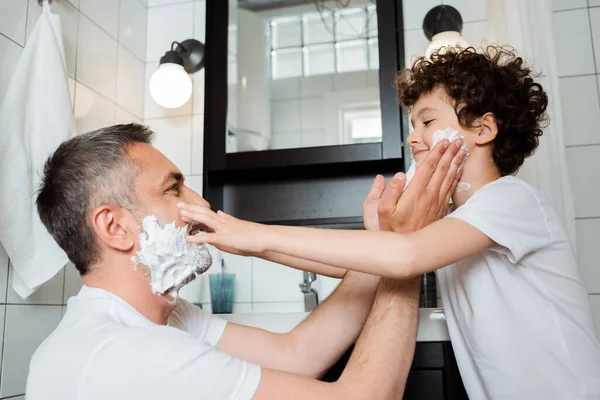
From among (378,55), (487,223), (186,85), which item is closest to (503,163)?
(487,223)

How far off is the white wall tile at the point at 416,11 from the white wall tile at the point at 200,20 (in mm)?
759

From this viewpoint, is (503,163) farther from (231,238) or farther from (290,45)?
(290,45)

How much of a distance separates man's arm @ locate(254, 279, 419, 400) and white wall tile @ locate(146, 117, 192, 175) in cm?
131

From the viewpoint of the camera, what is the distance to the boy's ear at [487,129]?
1.20 metres

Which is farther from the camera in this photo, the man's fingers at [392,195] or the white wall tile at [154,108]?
the white wall tile at [154,108]

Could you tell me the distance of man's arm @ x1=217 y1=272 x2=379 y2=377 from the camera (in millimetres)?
1099

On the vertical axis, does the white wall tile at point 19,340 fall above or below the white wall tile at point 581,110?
below

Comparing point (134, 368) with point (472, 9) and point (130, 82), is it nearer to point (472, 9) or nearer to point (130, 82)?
point (130, 82)

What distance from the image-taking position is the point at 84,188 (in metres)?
0.97

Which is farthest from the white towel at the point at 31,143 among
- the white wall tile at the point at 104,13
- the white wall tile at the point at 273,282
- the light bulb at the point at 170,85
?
the white wall tile at the point at 273,282

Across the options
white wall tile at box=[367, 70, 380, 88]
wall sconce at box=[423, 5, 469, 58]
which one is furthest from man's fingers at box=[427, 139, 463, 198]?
white wall tile at box=[367, 70, 380, 88]

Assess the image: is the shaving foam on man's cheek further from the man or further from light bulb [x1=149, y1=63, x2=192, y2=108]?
light bulb [x1=149, y1=63, x2=192, y2=108]

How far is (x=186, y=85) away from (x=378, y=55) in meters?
0.68

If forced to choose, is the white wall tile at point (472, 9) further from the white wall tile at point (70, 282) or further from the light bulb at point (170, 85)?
the white wall tile at point (70, 282)
